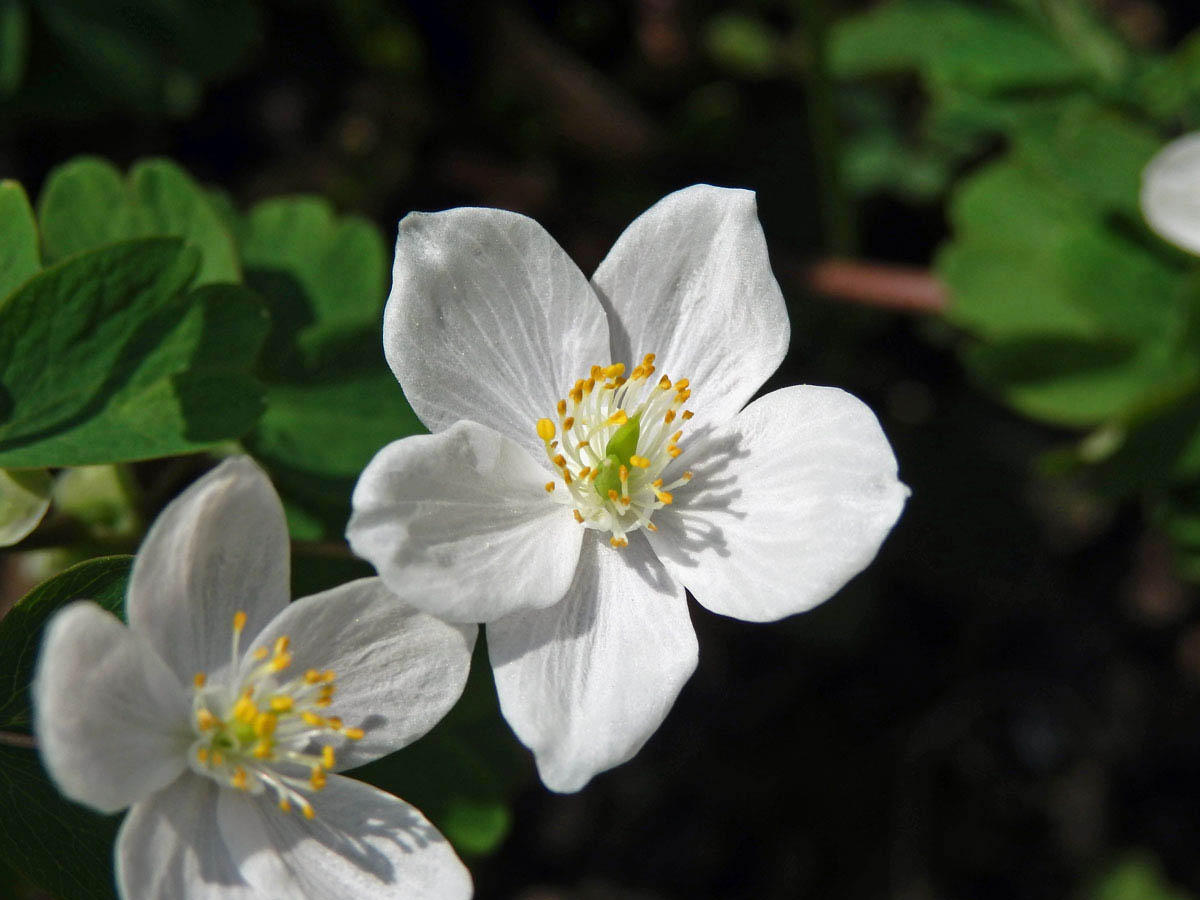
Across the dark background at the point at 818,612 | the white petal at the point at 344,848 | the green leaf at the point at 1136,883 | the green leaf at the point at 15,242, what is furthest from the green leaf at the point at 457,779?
the green leaf at the point at 1136,883

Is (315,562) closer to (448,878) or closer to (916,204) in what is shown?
(448,878)

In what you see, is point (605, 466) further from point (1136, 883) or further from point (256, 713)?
point (1136, 883)

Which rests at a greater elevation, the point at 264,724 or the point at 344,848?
the point at 264,724

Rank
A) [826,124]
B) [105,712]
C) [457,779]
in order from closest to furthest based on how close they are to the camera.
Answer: [105,712]
[457,779]
[826,124]

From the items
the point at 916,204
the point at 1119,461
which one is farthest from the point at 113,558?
the point at 916,204

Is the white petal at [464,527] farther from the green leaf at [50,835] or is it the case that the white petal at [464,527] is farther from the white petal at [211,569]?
the green leaf at [50,835]

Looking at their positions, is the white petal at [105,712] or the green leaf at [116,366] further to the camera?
the green leaf at [116,366]

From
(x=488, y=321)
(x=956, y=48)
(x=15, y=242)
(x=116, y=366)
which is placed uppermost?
(x=15, y=242)

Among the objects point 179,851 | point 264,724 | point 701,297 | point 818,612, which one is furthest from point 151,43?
point 818,612
